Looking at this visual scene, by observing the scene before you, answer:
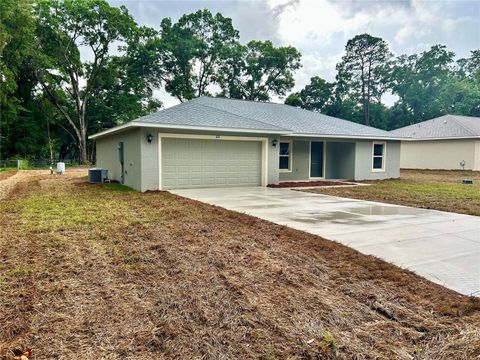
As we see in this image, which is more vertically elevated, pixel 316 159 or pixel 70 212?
pixel 316 159

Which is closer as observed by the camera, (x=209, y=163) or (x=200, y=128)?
(x=200, y=128)

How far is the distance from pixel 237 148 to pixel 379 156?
8.15 meters

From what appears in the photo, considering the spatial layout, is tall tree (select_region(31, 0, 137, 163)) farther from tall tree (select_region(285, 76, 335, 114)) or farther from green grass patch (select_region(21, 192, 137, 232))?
green grass patch (select_region(21, 192, 137, 232))

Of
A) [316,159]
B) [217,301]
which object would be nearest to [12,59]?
[316,159]

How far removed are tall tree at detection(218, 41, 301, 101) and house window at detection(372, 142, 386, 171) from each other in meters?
22.0

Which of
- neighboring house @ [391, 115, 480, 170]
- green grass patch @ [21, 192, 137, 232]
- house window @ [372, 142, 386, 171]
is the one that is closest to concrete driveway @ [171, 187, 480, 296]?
green grass patch @ [21, 192, 137, 232]

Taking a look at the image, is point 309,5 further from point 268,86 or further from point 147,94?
point 147,94

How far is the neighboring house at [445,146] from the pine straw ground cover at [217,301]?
65.3 ft

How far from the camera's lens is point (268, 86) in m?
37.1

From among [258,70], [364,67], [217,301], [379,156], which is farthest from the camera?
[364,67]

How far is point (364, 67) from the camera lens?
41344mm

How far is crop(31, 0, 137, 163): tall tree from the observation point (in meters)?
30.2

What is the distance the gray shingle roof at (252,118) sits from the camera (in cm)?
1163

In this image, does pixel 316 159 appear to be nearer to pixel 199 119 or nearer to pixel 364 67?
pixel 199 119
